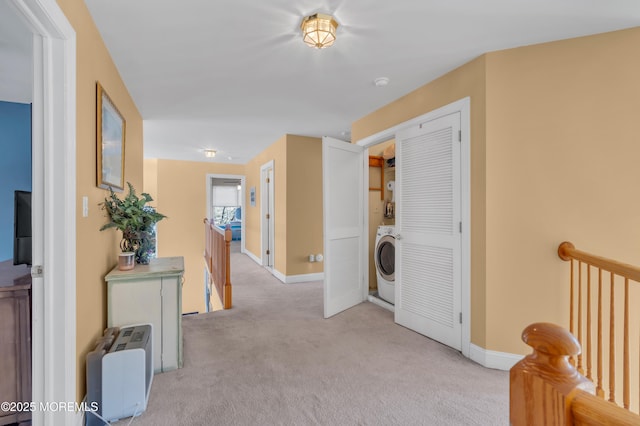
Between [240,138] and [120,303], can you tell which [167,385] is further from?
[240,138]

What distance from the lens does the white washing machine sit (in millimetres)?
3609

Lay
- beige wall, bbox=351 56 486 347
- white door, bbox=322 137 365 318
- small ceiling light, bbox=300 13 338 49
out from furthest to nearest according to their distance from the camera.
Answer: white door, bbox=322 137 365 318 < beige wall, bbox=351 56 486 347 < small ceiling light, bbox=300 13 338 49

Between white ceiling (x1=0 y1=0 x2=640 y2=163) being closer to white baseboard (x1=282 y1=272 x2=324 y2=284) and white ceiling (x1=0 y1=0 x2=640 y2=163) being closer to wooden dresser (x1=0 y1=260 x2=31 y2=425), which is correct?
wooden dresser (x1=0 y1=260 x2=31 y2=425)

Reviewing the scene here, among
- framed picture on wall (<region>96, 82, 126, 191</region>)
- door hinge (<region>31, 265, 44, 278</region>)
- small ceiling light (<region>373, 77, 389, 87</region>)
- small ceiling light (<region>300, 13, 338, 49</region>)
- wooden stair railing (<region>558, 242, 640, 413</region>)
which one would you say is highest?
small ceiling light (<region>373, 77, 389, 87</region>)

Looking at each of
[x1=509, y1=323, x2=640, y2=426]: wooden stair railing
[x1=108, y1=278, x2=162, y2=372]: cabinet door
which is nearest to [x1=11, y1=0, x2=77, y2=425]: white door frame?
[x1=108, y1=278, x2=162, y2=372]: cabinet door

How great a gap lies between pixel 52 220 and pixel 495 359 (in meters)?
2.88

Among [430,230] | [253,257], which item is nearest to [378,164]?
[430,230]

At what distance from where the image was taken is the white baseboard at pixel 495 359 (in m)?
2.19

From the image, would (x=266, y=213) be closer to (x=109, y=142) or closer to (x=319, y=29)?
(x=109, y=142)

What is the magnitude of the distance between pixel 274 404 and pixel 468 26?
106 inches

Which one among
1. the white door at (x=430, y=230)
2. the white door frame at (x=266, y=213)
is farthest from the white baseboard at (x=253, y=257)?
the white door at (x=430, y=230)

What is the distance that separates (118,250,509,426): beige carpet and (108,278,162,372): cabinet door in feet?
0.96

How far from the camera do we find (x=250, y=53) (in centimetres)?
228

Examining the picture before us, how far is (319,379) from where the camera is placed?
6.76ft
